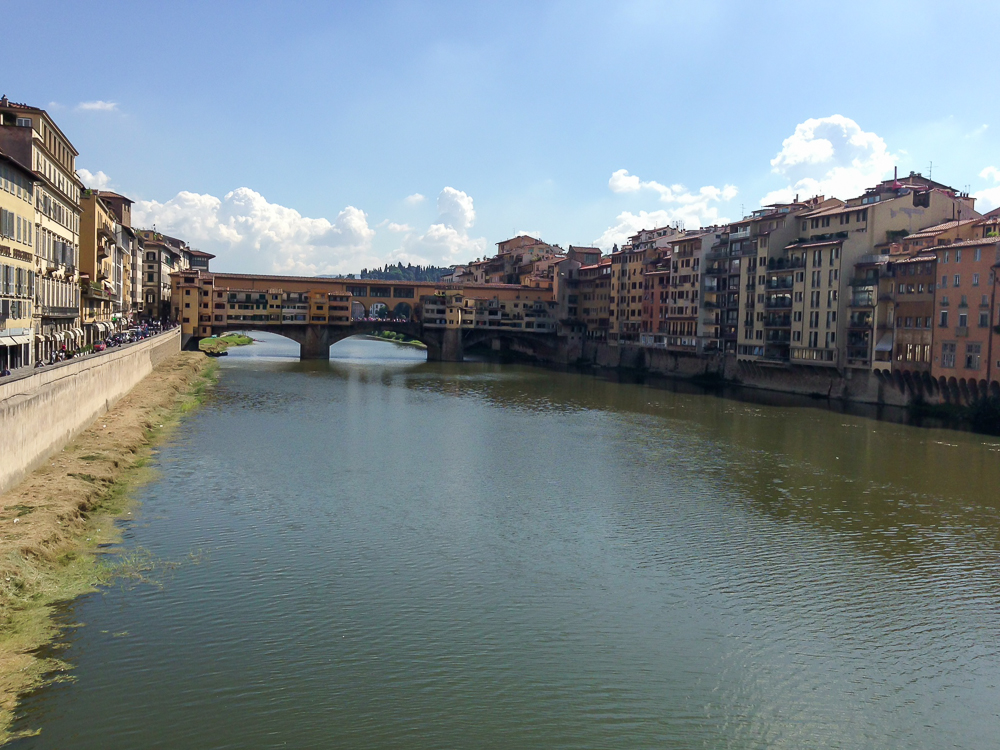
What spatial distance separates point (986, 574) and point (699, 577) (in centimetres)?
746

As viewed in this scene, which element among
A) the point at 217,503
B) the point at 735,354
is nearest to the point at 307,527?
the point at 217,503

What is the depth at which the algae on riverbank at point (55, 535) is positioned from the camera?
14148 millimetres

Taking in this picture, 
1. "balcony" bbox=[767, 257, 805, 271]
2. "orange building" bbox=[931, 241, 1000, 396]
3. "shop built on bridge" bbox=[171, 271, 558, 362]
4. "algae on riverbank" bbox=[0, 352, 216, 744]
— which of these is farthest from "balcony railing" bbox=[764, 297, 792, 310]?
"algae on riverbank" bbox=[0, 352, 216, 744]

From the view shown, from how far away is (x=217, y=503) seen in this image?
25328mm

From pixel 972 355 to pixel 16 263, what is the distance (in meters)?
48.1

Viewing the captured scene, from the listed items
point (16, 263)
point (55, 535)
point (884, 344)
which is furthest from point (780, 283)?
point (55, 535)

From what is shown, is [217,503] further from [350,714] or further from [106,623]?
[350,714]

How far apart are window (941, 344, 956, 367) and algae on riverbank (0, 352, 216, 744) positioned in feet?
142

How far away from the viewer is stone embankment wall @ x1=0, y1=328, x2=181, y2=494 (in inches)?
845

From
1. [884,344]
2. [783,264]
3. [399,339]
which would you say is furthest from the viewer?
[399,339]

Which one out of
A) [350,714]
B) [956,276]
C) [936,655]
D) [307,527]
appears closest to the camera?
[350,714]

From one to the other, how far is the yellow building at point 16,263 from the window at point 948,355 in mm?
47656

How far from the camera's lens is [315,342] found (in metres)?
93.3

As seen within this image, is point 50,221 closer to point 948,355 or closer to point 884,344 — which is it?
point 884,344
